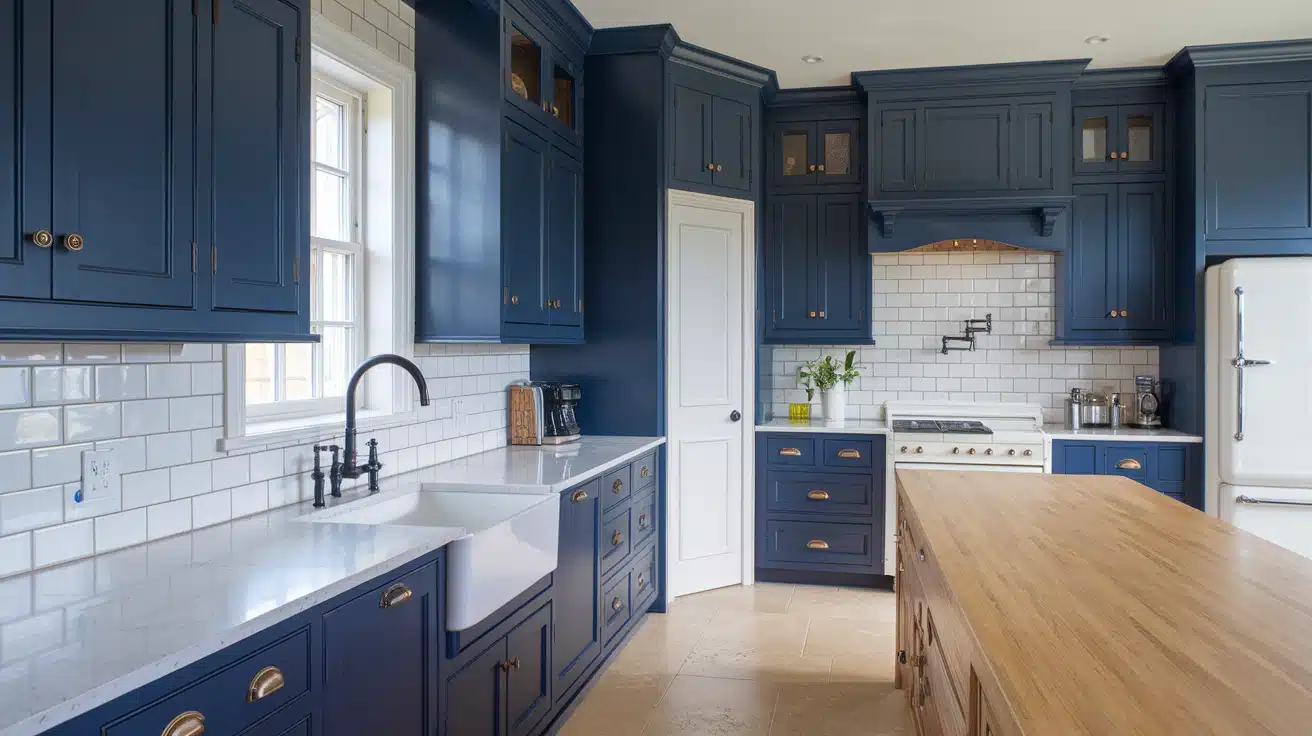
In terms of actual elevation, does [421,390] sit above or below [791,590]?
above

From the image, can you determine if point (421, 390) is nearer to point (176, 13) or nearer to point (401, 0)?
point (176, 13)

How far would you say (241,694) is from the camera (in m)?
1.54

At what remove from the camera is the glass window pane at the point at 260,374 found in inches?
106

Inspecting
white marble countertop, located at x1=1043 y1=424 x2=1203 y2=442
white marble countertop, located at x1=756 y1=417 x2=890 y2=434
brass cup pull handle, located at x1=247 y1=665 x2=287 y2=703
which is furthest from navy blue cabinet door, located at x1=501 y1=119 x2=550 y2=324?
white marble countertop, located at x1=1043 y1=424 x2=1203 y2=442

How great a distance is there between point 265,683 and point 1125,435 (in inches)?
179

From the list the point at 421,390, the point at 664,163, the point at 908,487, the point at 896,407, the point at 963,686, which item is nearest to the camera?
the point at 963,686

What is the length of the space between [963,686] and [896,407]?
151 inches

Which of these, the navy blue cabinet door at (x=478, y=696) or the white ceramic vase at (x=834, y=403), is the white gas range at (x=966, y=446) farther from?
the navy blue cabinet door at (x=478, y=696)

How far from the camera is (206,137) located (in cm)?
193

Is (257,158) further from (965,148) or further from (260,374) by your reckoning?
(965,148)

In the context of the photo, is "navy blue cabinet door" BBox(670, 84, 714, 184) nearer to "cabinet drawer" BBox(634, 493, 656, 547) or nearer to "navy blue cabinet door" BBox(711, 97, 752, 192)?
"navy blue cabinet door" BBox(711, 97, 752, 192)

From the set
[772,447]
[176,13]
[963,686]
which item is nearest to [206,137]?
[176,13]

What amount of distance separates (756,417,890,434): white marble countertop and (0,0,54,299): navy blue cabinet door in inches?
155

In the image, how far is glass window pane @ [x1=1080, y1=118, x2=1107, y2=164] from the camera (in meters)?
5.02
